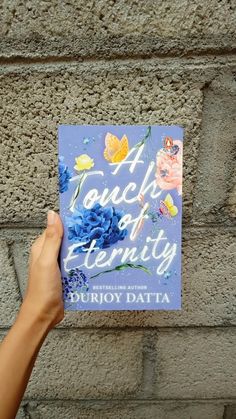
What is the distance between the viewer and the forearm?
591 mm

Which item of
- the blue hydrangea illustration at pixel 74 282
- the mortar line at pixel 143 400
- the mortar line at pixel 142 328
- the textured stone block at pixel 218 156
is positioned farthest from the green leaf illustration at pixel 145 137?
the mortar line at pixel 143 400

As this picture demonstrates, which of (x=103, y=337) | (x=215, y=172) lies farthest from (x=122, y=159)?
(x=103, y=337)

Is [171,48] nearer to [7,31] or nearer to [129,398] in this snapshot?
[7,31]

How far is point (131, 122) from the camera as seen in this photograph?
0.68 m

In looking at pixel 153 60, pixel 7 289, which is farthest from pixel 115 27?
pixel 7 289

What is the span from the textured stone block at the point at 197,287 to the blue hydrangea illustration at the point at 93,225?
12 centimetres

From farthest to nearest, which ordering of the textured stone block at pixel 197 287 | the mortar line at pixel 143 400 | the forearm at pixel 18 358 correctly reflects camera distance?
the mortar line at pixel 143 400 < the textured stone block at pixel 197 287 < the forearm at pixel 18 358

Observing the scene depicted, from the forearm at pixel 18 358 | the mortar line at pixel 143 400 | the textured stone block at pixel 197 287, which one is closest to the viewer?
the forearm at pixel 18 358

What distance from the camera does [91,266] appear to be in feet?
2.23

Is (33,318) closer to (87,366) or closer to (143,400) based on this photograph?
(87,366)

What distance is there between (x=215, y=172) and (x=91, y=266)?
11.2 inches

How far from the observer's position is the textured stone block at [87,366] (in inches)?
32.9

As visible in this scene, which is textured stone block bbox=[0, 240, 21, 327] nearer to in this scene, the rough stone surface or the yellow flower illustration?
the yellow flower illustration

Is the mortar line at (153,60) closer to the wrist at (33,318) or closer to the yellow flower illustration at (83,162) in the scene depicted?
the yellow flower illustration at (83,162)
